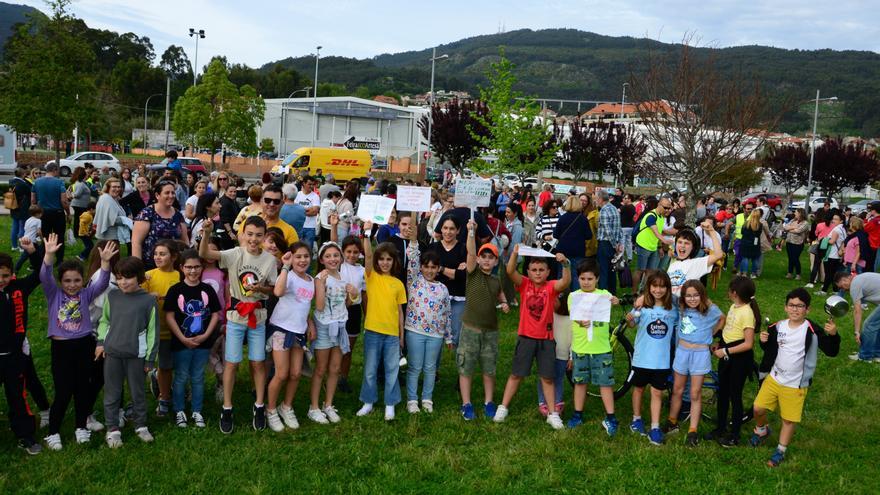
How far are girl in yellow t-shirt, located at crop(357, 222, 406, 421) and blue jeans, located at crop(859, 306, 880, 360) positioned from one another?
6.33m

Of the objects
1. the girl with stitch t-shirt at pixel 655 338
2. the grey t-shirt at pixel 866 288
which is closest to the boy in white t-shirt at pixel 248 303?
the girl with stitch t-shirt at pixel 655 338

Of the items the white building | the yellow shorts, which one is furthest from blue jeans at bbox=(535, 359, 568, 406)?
the white building

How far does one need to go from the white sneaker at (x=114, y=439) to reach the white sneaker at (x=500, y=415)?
3089 millimetres

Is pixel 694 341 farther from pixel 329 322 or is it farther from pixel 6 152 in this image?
pixel 6 152

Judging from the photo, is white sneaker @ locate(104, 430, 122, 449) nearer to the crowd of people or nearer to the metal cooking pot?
the crowd of people

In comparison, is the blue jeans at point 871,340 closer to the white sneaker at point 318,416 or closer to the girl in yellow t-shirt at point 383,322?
the girl in yellow t-shirt at point 383,322

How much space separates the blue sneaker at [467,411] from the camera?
6.29 metres

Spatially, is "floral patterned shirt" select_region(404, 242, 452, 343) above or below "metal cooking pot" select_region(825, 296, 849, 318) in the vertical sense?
below

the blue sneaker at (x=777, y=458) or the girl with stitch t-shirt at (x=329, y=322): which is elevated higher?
the girl with stitch t-shirt at (x=329, y=322)

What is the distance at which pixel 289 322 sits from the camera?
5781 millimetres

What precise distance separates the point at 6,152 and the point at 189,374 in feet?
112

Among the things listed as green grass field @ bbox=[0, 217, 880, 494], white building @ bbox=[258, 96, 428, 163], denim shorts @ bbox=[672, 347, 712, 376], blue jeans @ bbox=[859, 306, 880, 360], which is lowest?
green grass field @ bbox=[0, 217, 880, 494]

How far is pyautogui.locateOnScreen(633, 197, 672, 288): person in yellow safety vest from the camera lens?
1150cm

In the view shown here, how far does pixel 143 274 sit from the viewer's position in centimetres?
542
